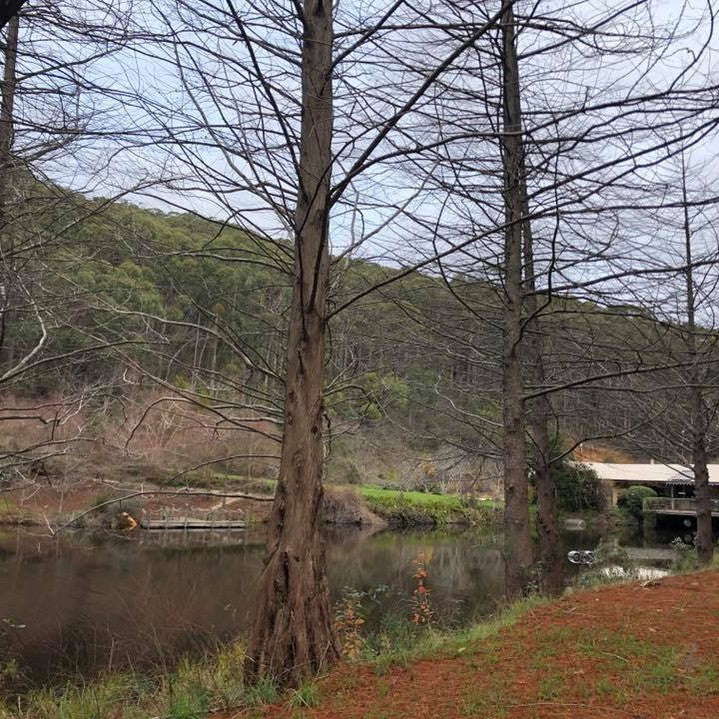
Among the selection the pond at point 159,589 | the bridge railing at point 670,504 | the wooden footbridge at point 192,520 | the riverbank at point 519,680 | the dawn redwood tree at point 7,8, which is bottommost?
the pond at point 159,589

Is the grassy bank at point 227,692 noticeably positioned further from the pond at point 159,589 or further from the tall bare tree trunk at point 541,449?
the tall bare tree trunk at point 541,449

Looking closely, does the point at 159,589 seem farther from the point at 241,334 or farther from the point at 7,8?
the point at 7,8

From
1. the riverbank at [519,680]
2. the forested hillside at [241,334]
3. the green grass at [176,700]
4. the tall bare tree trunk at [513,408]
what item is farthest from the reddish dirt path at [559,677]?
the forested hillside at [241,334]

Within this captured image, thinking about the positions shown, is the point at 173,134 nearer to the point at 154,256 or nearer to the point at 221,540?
the point at 154,256

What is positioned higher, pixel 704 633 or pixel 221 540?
pixel 704 633

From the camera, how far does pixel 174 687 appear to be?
450 cm

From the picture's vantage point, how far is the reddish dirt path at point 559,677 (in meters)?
3.19

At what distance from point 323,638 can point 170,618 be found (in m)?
9.19

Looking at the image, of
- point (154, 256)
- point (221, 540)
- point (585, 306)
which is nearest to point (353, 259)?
point (154, 256)

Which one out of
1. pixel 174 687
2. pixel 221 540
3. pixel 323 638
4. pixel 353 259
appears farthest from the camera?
pixel 221 540

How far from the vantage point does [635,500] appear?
120 ft

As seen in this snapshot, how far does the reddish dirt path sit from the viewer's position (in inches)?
126

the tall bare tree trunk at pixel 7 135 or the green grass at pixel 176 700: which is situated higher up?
the tall bare tree trunk at pixel 7 135

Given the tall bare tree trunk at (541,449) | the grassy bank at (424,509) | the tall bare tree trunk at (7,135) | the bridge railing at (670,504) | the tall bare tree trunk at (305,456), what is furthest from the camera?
the grassy bank at (424,509)
